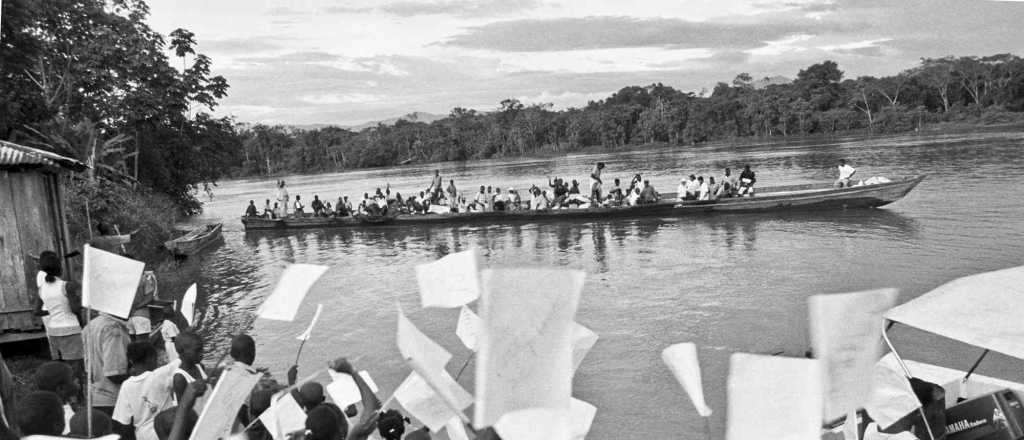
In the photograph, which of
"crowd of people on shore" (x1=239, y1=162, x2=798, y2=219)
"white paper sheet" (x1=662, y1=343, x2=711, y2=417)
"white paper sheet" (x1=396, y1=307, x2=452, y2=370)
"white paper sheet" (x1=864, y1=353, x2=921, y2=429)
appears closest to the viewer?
"white paper sheet" (x1=662, y1=343, x2=711, y2=417)

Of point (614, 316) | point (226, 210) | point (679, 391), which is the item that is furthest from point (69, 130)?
point (226, 210)

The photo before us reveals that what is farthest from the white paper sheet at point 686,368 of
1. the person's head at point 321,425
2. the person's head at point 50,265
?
the person's head at point 50,265

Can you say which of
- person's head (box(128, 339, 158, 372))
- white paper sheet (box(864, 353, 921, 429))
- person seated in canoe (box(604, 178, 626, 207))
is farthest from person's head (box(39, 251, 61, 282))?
person seated in canoe (box(604, 178, 626, 207))

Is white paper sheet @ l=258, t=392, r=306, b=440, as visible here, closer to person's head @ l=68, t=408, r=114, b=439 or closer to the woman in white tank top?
person's head @ l=68, t=408, r=114, b=439

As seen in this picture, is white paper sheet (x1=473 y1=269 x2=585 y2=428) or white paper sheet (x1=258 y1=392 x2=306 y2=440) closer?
white paper sheet (x1=473 y1=269 x2=585 y2=428)

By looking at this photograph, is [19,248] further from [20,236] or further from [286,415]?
[286,415]

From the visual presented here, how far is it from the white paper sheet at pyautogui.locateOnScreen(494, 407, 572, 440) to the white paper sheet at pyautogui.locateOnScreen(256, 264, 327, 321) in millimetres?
1656

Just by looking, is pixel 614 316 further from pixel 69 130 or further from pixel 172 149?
pixel 172 149

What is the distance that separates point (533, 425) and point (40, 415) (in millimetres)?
1922

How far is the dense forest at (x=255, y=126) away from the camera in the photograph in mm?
15523

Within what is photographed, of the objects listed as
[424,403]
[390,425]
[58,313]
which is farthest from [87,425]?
[58,313]

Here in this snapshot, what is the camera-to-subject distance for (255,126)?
77.4 m

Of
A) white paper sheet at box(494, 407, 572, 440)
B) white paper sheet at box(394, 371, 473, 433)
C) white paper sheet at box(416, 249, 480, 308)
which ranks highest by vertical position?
white paper sheet at box(416, 249, 480, 308)

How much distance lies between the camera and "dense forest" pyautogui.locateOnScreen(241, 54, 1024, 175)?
170 feet
